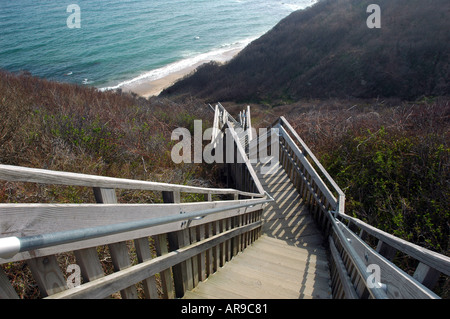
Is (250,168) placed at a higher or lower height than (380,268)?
lower

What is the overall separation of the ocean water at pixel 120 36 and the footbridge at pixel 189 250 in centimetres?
2962

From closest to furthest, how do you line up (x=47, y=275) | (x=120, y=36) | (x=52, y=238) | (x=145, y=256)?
(x=52, y=238)
(x=47, y=275)
(x=145, y=256)
(x=120, y=36)

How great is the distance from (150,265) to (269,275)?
197 cm

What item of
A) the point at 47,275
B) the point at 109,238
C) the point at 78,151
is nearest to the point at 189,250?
the point at 109,238

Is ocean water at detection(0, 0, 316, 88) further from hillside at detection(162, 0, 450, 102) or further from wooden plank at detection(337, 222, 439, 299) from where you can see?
wooden plank at detection(337, 222, 439, 299)

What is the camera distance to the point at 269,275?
3480 millimetres

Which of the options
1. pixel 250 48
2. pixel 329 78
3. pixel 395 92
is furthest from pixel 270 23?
pixel 395 92

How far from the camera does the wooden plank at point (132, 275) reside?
4.99ft

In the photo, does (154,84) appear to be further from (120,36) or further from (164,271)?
(164,271)

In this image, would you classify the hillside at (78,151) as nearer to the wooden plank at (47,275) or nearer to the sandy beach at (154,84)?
the wooden plank at (47,275)

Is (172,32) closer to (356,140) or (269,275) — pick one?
(356,140)

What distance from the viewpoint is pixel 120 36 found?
43.5 m

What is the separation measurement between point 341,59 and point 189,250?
74.0 feet

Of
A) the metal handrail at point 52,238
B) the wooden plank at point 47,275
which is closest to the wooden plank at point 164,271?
the metal handrail at point 52,238
